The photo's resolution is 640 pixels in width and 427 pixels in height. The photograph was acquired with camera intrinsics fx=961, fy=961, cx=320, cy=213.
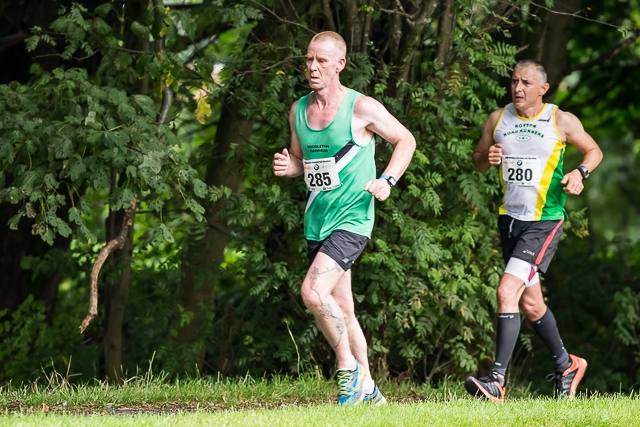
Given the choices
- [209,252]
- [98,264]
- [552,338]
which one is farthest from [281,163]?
[209,252]

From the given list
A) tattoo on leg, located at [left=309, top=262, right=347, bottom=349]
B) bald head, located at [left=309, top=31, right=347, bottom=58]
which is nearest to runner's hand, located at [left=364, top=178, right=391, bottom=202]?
tattoo on leg, located at [left=309, top=262, right=347, bottom=349]

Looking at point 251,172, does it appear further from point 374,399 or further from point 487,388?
point 487,388

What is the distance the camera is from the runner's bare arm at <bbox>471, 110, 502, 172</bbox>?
7.04 metres

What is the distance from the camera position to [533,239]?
7.05 m

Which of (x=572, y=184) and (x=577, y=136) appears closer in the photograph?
(x=572, y=184)

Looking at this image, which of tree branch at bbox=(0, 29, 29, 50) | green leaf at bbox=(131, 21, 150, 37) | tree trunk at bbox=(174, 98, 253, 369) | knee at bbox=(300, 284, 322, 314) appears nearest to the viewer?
knee at bbox=(300, 284, 322, 314)

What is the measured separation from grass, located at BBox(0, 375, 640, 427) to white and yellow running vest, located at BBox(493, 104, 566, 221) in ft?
4.64

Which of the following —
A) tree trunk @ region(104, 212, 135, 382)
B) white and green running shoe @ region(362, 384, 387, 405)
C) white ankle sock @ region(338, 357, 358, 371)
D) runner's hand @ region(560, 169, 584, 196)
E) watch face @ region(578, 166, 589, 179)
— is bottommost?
tree trunk @ region(104, 212, 135, 382)

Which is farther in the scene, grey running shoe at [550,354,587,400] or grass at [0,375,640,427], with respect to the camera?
grey running shoe at [550,354,587,400]

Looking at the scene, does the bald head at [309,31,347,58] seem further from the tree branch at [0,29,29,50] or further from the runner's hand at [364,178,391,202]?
the tree branch at [0,29,29,50]

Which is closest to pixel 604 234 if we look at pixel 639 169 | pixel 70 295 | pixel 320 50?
pixel 639 169

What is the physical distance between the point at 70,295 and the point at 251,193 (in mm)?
6001

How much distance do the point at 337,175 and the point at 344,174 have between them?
0.05m

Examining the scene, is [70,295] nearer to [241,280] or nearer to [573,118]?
[241,280]
